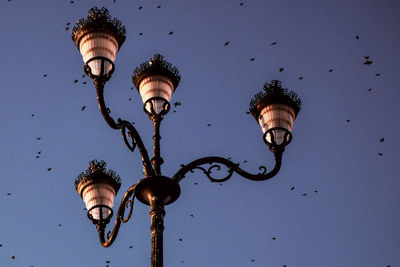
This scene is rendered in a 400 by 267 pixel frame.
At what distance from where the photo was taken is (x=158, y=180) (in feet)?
25.0

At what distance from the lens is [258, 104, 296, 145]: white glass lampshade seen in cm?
843

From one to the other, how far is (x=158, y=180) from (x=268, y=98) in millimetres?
1775

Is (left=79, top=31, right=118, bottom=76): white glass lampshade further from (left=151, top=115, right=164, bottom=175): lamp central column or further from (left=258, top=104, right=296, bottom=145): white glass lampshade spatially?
(left=258, top=104, right=296, bottom=145): white glass lampshade

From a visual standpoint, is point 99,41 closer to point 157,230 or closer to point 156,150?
point 156,150

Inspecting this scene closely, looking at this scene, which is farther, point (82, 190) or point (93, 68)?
point (82, 190)

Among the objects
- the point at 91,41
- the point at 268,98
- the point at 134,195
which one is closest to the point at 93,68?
the point at 91,41

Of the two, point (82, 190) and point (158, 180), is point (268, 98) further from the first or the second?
point (82, 190)

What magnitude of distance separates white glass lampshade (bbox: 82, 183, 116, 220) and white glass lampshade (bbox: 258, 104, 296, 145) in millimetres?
2111

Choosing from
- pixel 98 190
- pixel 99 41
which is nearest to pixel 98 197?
pixel 98 190

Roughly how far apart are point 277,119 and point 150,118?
4.72 feet

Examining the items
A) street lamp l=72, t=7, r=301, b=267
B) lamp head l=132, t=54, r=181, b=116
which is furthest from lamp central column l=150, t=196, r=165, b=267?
lamp head l=132, t=54, r=181, b=116

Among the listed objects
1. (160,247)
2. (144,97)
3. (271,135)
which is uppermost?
(144,97)

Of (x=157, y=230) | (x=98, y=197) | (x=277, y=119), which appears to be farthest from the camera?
(x=98, y=197)

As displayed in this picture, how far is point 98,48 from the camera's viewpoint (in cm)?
805
